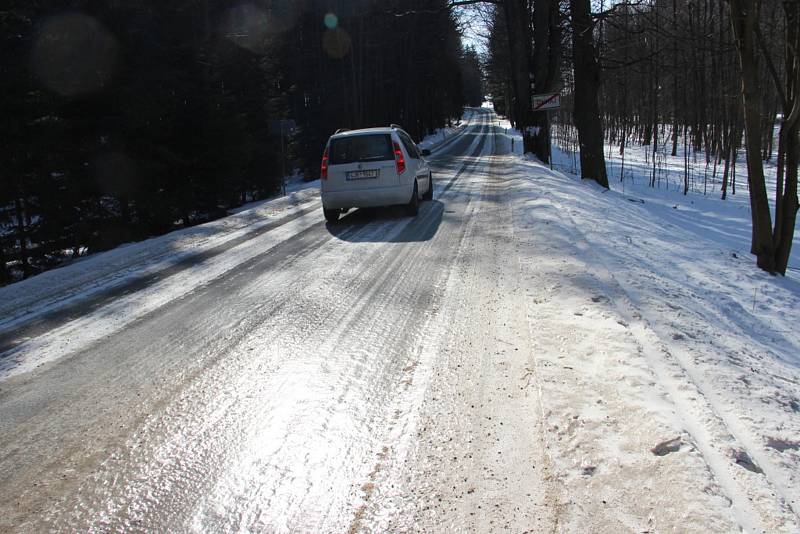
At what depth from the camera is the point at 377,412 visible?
11.6 ft

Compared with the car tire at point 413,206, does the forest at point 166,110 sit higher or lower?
higher

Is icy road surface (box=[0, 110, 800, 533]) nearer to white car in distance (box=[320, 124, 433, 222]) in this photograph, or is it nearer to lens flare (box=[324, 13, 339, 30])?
white car in distance (box=[320, 124, 433, 222])

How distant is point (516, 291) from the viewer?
5953 mm

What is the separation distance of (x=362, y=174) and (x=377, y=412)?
25.0ft

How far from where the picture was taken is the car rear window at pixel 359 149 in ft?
35.5

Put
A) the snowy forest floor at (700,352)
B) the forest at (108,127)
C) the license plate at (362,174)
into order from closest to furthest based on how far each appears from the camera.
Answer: the snowy forest floor at (700,352) < the license plate at (362,174) < the forest at (108,127)

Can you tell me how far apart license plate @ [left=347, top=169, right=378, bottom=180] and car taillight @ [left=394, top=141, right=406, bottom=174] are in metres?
0.42

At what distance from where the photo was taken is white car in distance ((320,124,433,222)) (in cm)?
1069

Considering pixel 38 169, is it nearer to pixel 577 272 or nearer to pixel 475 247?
pixel 475 247

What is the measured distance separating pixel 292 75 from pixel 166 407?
42487 mm

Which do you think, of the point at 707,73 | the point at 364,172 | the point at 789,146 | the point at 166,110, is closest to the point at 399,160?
the point at 364,172

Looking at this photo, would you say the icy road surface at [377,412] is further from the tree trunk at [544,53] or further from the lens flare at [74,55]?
the tree trunk at [544,53]

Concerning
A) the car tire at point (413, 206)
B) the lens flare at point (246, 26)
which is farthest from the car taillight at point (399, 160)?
the lens flare at point (246, 26)

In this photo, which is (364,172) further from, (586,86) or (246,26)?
(246,26)
